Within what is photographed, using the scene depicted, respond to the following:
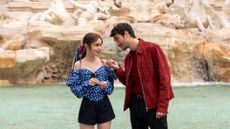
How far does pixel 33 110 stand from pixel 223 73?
302 inches

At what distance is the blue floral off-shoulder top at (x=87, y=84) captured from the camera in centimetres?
401

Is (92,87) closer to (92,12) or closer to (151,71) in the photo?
(151,71)

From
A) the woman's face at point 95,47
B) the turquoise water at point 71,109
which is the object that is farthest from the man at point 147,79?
the turquoise water at point 71,109

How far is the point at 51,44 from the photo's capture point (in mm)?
15031

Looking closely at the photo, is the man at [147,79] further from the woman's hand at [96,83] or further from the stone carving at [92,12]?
the stone carving at [92,12]

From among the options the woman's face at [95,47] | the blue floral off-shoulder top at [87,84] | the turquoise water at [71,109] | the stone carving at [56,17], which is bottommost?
the turquoise water at [71,109]

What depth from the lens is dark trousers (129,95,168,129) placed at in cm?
388

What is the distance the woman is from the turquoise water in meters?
2.18

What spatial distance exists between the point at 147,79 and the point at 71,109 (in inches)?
172

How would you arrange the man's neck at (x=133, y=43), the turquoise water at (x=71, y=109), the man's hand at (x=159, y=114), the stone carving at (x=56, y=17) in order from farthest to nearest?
the stone carving at (x=56, y=17)
the turquoise water at (x=71, y=109)
the man's neck at (x=133, y=43)
the man's hand at (x=159, y=114)

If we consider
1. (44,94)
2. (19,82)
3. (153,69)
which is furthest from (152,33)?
(153,69)

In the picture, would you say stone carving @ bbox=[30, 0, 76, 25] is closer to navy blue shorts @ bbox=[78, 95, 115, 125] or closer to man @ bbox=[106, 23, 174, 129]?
navy blue shorts @ bbox=[78, 95, 115, 125]

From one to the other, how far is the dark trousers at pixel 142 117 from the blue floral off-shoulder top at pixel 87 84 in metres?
0.23

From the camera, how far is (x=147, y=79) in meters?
3.88
